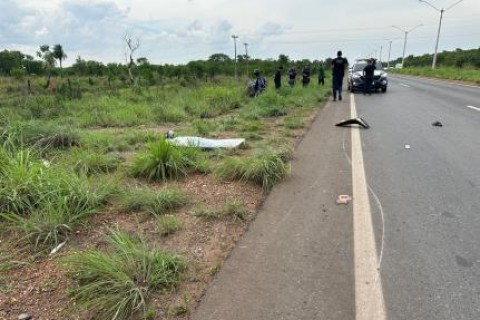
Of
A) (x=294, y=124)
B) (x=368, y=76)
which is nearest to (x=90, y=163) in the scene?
(x=294, y=124)

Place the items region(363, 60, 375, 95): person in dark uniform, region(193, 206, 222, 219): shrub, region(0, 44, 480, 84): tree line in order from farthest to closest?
region(0, 44, 480, 84): tree line → region(363, 60, 375, 95): person in dark uniform → region(193, 206, 222, 219): shrub

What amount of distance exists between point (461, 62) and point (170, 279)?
5896 cm

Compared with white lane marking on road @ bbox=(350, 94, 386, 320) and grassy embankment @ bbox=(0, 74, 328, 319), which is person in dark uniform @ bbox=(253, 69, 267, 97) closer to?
grassy embankment @ bbox=(0, 74, 328, 319)

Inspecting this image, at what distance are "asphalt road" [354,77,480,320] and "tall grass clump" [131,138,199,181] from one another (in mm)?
2469

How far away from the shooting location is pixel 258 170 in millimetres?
5117

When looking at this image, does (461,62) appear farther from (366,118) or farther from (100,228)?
(100,228)

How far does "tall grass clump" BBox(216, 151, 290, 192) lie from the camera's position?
5078mm

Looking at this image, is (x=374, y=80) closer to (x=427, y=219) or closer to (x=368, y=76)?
(x=368, y=76)

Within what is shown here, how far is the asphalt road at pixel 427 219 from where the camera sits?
2.69 meters

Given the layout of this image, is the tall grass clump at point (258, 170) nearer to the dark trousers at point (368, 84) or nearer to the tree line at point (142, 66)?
the dark trousers at point (368, 84)

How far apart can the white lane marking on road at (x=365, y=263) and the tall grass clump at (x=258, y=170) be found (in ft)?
3.15

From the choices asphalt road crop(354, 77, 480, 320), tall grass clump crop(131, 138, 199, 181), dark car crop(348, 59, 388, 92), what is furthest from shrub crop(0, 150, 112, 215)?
dark car crop(348, 59, 388, 92)

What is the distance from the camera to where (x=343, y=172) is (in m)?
5.61

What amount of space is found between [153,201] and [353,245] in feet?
6.75
